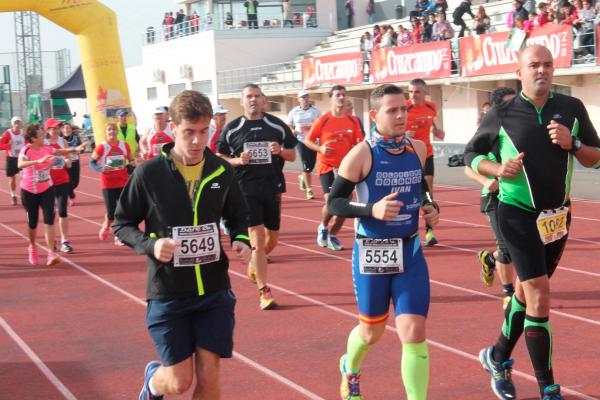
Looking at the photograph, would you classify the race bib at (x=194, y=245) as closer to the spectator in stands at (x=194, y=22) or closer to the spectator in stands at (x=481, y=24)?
the spectator in stands at (x=481, y=24)

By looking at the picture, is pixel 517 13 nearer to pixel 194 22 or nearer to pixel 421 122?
pixel 421 122

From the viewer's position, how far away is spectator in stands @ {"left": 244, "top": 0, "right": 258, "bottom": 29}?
44969 millimetres

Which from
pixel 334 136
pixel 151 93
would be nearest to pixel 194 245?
pixel 334 136

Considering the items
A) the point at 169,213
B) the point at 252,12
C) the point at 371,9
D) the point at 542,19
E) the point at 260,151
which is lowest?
the point at 169,213

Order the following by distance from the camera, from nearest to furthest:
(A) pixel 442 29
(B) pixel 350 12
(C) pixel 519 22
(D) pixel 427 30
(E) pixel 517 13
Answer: (C) pixel 519 22
(E) pixel 517 13
(A) pixel 442 29
(D) pixel 427 30
(B) pixel 350 12

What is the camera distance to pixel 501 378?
6.04 metres

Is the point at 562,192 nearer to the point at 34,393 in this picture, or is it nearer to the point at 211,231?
the point at 211,231

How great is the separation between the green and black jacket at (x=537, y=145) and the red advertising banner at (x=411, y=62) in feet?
67.2

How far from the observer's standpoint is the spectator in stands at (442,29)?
28.0 m

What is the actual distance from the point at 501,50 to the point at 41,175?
14.2m

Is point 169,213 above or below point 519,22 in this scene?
below

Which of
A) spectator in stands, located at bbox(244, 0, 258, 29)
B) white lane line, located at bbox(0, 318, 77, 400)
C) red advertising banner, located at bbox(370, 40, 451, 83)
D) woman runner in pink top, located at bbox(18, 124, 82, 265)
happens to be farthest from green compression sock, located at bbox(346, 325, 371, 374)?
spectator in stands, located at bbox(244, 0, 258, 29)

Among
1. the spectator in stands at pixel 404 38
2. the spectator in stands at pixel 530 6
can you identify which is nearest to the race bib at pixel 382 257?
the spectator in stands at pixel 530 6

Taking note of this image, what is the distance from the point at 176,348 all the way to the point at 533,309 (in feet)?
7.20
